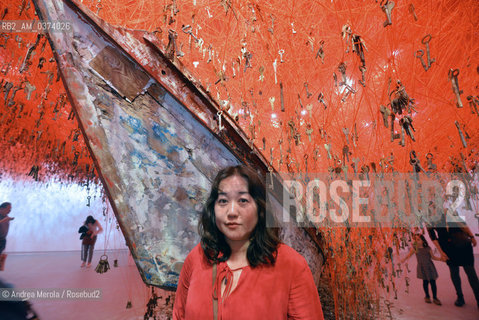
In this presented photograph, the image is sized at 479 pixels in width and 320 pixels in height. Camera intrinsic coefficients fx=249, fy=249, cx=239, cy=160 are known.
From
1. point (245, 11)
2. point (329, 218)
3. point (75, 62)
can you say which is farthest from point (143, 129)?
point (329, 218)

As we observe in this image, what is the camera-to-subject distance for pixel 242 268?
108 centimetres

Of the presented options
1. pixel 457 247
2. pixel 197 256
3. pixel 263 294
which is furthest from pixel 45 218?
pixel 457 247

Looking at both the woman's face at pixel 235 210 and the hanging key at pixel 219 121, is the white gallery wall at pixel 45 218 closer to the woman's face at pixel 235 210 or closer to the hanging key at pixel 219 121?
the hanging key at pixel 219 121

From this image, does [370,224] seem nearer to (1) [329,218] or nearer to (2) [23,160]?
(1) [329,218]

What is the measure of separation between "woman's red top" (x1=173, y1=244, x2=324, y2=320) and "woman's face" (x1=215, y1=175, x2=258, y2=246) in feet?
0.47

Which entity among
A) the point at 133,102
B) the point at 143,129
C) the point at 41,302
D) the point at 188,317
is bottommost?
the point at 41,302

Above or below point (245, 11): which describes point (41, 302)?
below

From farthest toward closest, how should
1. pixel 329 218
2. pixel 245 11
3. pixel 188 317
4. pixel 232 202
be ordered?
pixel 329 218 → pixel 245 11 → pixel 232 202 → pixel 188 317

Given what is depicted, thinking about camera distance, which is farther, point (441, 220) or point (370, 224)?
point (370, 224)

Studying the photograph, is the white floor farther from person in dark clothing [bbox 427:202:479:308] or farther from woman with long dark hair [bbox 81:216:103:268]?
woman with long dark hair [bbox 81:216:103:268]

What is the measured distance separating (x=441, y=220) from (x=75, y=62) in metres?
5.18

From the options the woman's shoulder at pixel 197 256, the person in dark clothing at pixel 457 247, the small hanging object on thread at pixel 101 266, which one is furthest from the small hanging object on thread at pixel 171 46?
the person in dark clothing at pixel 457 247

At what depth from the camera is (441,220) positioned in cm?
400

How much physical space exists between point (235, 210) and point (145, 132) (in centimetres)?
102
